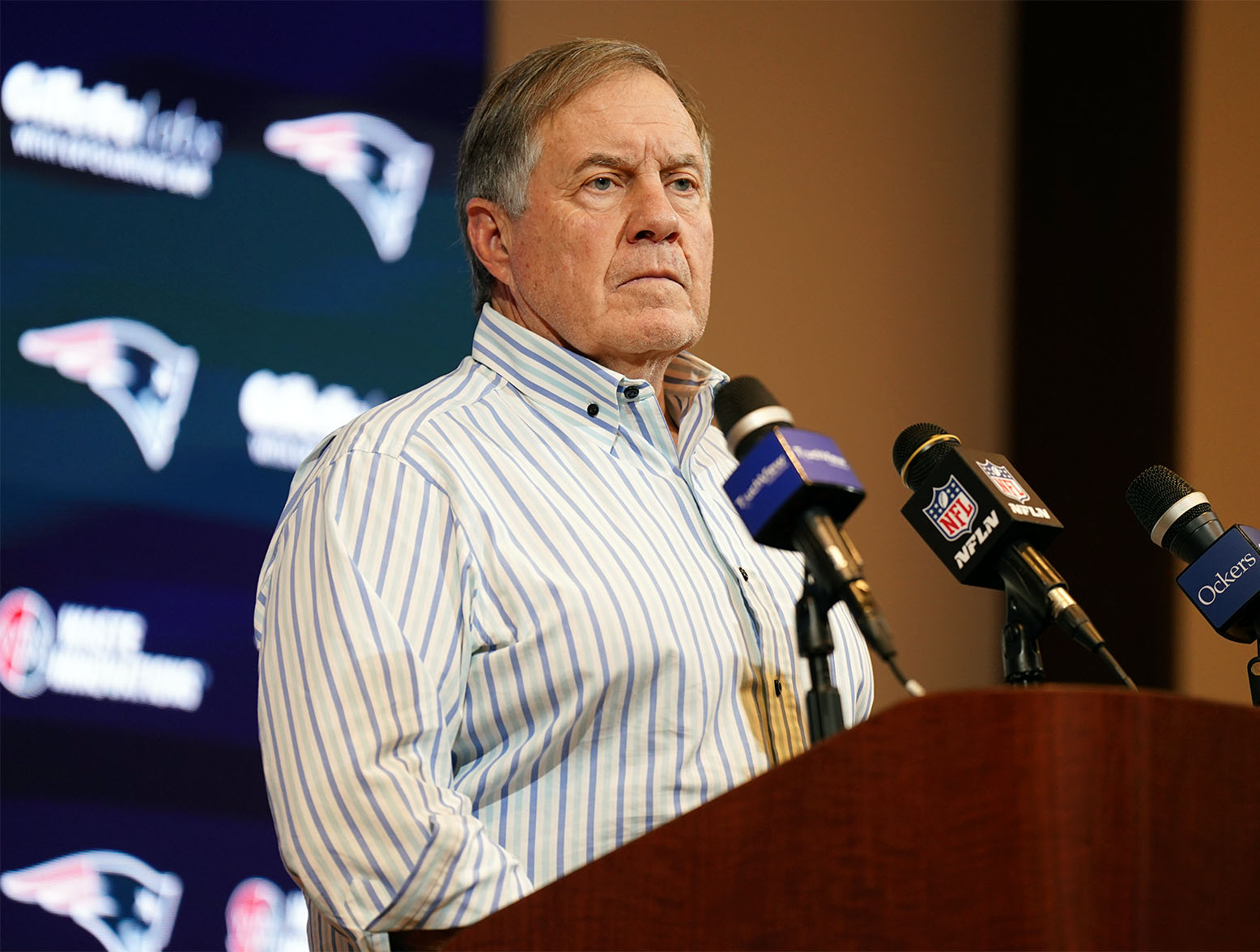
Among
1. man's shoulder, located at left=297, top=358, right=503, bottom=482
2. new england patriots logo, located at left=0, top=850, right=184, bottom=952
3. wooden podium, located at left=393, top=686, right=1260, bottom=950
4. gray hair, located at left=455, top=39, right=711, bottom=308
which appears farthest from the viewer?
new england patriots logo, located at left=0, top=850, right=184, bottom=952

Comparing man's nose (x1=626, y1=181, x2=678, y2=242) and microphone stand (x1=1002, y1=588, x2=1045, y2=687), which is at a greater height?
man's nose (x1=626, y1=181, x2=678, y2=242)

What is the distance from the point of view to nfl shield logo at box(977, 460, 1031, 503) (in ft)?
4.40

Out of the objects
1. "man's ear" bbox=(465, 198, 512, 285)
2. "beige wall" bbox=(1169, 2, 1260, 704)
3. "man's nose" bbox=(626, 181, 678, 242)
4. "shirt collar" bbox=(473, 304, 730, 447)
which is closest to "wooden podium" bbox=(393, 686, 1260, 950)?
"shirt collar" bbox=(473, 304, 730, 447)

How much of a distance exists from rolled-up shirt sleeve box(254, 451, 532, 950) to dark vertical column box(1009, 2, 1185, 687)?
2621mm

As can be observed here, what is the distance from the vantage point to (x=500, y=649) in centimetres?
148

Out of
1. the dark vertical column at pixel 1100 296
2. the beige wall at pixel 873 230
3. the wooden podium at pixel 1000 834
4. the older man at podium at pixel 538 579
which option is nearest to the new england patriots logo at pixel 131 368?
the older man at podium at pixel 538 579

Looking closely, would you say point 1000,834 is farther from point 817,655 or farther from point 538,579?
point 538,579

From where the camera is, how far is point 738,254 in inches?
150

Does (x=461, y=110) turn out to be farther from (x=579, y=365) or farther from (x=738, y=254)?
(x=579, y=365)

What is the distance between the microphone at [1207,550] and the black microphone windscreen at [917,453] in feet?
0.85

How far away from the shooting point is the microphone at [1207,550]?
147 centimetres

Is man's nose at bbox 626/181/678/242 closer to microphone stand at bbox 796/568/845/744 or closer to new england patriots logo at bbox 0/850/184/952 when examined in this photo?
microphone stand at bbox 796/568/845/744

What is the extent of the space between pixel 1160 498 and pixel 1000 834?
0.75 m

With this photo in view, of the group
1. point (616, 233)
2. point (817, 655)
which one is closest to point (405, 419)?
point (616, 233)
